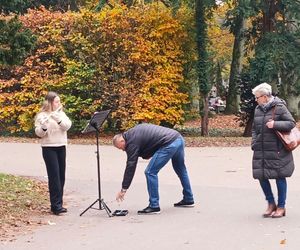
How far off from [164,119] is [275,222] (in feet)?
46.0

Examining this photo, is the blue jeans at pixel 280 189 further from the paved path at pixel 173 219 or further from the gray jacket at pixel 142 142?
the gray jacket at pixel 142 142

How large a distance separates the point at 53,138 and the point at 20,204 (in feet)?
4.11

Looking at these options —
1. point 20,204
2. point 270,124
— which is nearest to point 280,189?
point 270,124

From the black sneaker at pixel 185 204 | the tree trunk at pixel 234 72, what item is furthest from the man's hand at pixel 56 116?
the tree trunk at pixel 234 72

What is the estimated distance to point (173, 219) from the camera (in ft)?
28.1

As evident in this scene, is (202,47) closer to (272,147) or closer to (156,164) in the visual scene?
(156,164)

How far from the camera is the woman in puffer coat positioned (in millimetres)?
8305

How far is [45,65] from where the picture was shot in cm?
2256

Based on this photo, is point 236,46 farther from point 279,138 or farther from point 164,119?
point 279,138

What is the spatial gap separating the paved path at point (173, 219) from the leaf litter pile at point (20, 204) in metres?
0.25

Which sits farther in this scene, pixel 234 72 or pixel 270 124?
pixel 234 72

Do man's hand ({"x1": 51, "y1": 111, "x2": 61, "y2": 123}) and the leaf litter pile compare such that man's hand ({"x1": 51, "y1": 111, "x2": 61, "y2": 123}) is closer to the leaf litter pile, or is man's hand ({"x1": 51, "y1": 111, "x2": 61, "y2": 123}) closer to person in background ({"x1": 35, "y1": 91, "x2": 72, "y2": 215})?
person in background ({"x1": 35, "y1": 91, "x2": 72, "y2": 215})

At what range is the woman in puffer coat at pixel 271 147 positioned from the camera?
8.30 metres

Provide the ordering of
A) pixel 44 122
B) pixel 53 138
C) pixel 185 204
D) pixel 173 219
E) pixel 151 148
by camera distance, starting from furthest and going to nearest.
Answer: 1. pixel 185 204
2. pixel 53 138
3. pixel 44 122
4. pixel 151 148
5. pixel 173 219
